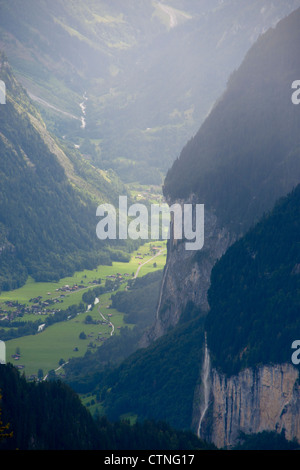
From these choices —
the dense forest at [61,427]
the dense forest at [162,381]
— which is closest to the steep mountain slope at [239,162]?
the dense forest at [162,381]

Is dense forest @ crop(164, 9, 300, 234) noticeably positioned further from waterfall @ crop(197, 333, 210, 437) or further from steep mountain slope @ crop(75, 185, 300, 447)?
waterfall @ crop(197, 333, 210, 437)

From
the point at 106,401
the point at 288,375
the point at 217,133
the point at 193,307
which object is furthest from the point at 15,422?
the point at 217,133

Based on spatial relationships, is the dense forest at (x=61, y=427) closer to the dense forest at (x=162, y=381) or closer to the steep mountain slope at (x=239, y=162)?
the dense forest at (x=162, y=381)

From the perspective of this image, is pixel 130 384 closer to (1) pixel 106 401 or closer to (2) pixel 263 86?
(1) pixel 106 401

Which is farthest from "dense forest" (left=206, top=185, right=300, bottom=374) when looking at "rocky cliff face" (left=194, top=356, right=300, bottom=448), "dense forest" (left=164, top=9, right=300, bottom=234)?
"dense forest" (left=164, top=9, right=300, bottom=234)

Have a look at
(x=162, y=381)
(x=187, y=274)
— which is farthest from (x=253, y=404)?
(x=187, y=274)

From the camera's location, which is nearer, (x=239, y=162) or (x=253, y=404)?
(x=253, y=404)

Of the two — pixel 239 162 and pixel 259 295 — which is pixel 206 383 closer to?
pixel 259 295
